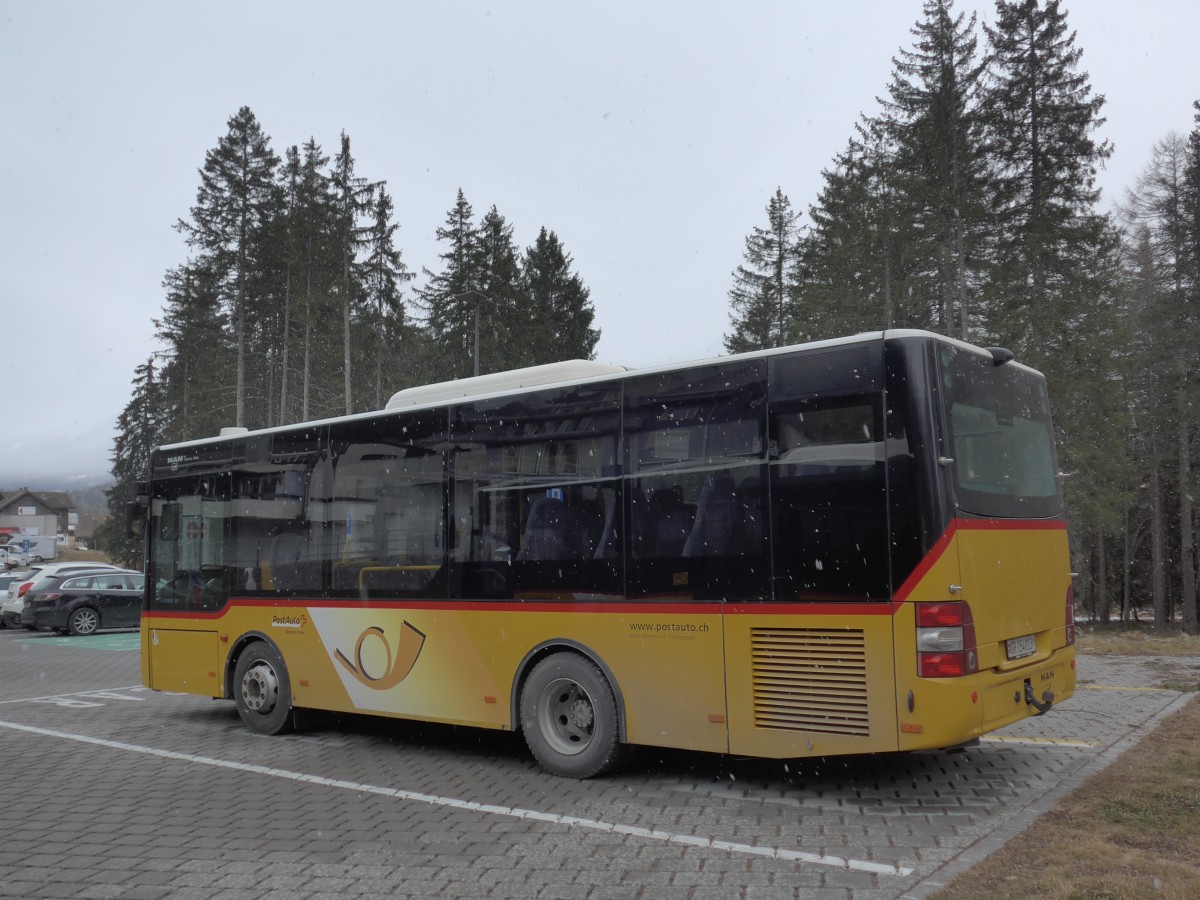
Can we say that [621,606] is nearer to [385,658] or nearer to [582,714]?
[582,714]

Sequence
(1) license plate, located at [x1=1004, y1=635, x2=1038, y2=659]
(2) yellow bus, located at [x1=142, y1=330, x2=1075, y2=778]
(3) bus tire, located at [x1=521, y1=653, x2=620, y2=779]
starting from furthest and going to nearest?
(3) bus tire, located at [x1=521, y1=653, x2=620, y2=779] → (1) license plate, located at [x1=1004, y1=635, x2=1038, y2=659] → (2) yellow bus, located at [x1=142, y1=330, x2=1075, y2=778]

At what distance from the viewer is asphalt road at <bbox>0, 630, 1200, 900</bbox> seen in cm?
512

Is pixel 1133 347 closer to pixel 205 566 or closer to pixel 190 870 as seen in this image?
pixel 205 566

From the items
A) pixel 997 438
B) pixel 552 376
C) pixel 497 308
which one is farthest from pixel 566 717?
pixel 497 308

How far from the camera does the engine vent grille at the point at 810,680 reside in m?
6.18

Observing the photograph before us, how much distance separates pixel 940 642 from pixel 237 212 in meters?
39.4

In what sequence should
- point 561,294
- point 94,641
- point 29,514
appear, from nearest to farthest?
point 94,641 < point 561,294 < point 29,514

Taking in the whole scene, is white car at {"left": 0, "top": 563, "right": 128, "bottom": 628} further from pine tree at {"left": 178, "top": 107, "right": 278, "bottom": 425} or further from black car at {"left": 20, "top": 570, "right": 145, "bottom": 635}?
pine tree at {"left": 178, "top": 107, "right": 278, "bottom": 425}

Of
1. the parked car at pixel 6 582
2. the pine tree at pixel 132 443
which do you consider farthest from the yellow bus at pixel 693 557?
the pine tree at pixel 132 443

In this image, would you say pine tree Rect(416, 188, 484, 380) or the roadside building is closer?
pine tree Rect(416, 188, 484, 380)

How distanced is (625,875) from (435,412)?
4.67 metres

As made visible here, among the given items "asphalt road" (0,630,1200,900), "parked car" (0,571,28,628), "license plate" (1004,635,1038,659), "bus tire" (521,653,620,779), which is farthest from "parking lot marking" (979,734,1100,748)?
"parked car" (0,571,28,628)

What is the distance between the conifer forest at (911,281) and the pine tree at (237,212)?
0.30ft

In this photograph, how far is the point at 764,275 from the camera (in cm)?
4694
